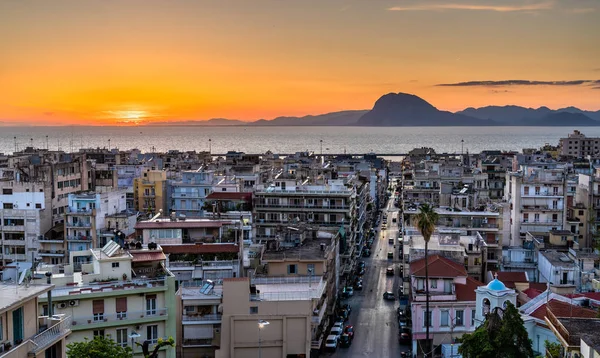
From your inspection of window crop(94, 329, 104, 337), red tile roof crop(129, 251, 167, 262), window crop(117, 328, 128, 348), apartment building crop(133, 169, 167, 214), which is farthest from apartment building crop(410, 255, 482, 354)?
apartment building crop(133, 169, 167, 214)

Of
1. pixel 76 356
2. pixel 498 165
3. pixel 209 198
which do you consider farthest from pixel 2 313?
pixel 498 165

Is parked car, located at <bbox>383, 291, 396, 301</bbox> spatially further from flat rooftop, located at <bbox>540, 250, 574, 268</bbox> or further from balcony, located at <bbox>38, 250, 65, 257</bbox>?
balcony, located at <bbox>38, 250, 65, 257</bbox>

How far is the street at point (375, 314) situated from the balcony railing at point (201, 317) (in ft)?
33.5

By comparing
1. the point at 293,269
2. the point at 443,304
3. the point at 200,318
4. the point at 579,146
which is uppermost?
the point at 579,146

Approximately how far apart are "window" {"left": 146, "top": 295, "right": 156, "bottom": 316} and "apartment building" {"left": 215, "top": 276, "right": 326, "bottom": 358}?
520 cm

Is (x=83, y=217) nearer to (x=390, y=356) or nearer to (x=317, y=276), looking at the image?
(x=317, y=276)

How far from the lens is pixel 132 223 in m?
59.1

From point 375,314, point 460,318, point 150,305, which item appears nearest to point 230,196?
point 375,314

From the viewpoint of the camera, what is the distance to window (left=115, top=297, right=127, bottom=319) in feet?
109

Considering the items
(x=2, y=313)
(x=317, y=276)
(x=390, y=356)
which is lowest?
(x=390, y=356)

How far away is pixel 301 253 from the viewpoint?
4716 centimetres

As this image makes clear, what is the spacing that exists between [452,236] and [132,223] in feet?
87.4

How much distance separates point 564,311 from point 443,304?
12113 mm

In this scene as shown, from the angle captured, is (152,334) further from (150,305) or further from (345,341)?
(345,341)
